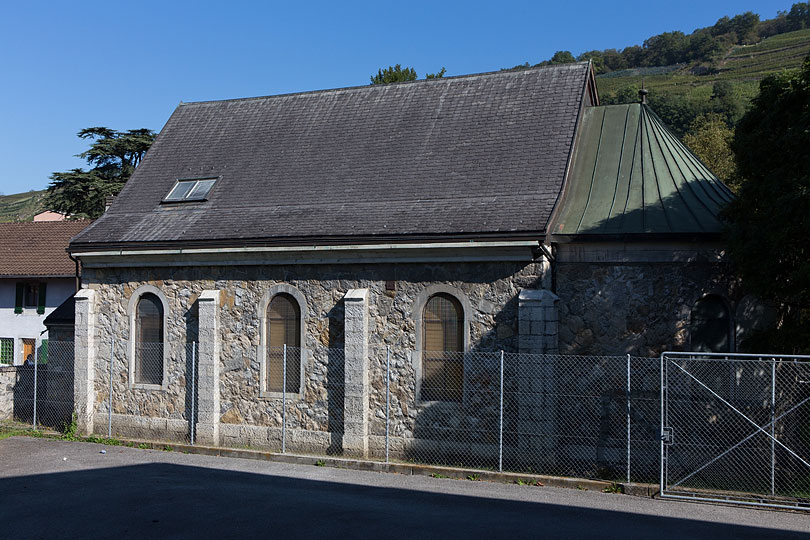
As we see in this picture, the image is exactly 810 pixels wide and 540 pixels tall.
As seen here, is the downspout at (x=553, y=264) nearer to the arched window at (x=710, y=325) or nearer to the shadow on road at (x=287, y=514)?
the arched window at (x=710, y=325)

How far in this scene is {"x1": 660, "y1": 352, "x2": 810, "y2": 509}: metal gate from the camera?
11.9 m

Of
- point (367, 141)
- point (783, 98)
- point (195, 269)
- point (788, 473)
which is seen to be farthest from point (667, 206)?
point (195, 269)

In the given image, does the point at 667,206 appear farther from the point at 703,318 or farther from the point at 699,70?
the point at 699,70

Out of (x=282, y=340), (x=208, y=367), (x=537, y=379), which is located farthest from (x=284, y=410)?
(x=537, y=379)

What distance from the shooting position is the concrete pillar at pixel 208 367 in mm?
15414

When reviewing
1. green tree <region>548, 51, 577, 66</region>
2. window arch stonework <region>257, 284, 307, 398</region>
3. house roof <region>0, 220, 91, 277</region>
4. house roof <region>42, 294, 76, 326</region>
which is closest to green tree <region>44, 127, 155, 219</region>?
house roof <region>0, 220, 91, 277</region>

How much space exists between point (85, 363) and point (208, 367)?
338 cm

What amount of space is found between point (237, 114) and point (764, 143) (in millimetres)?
13202

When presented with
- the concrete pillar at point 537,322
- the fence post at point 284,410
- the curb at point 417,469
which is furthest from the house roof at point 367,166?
the curb at point 417,469

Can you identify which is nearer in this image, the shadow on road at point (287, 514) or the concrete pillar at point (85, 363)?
the shadow on road at point (287, 514)

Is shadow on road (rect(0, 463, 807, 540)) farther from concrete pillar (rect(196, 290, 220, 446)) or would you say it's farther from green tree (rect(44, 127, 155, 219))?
green tree (rect(44, 127, 155, 219))

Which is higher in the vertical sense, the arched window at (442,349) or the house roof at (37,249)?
the house roof at (37,249)

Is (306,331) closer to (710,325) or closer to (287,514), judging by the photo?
(287,514)

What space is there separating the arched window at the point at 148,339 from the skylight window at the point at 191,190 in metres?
2.49
